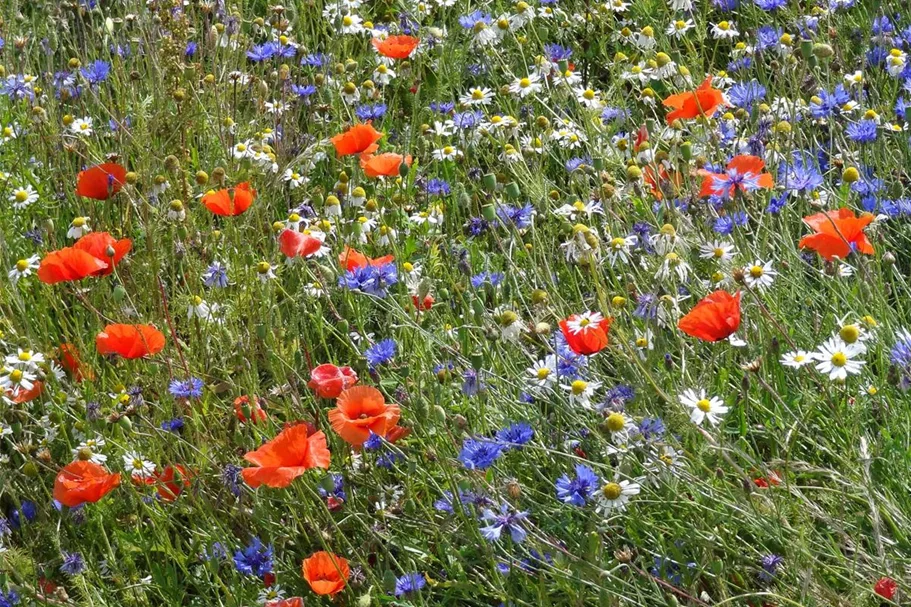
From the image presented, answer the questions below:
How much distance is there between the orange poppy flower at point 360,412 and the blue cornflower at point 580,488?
0.30m

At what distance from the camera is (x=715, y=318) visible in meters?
1.78

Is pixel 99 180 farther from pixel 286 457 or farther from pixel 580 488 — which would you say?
pixel 580 488

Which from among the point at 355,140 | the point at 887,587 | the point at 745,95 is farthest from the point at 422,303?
the point at 745,95

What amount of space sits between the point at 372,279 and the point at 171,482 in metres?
0.58

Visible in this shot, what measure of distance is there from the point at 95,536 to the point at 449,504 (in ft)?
2.80

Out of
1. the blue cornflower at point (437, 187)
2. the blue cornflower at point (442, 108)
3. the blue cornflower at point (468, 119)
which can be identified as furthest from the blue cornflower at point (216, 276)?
the blue cornflower at point (442, 108)

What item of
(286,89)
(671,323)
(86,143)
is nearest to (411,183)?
(286,89)

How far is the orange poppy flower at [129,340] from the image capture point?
2.16 metres

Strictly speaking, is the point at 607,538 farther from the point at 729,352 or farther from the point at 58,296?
the point at 58,296

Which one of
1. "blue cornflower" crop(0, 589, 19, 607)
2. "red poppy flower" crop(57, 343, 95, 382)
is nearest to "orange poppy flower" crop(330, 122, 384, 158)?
"red poppy flower" crop(57, 343, 95, 382)

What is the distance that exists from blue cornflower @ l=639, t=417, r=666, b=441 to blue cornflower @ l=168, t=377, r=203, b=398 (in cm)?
95

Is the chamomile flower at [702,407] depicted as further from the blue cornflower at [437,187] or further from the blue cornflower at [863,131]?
the blue cornflower at [437,187]

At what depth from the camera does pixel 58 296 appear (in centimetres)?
299

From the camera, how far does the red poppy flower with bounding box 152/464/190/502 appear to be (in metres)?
2.27
